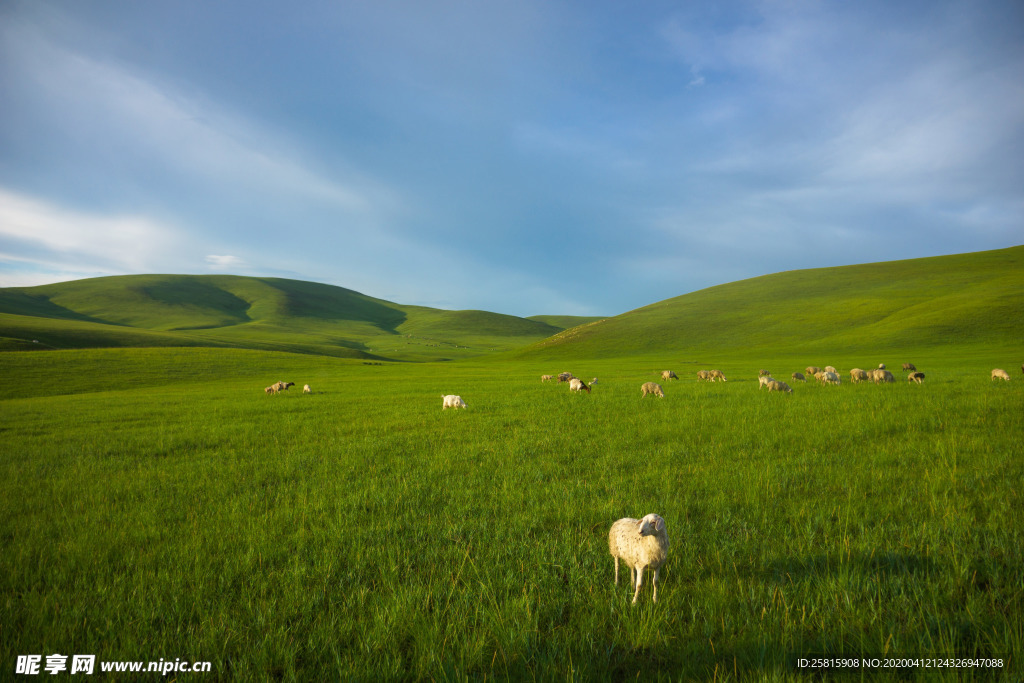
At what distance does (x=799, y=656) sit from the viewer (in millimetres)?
3385

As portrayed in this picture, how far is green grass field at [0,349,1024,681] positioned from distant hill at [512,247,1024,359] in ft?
204

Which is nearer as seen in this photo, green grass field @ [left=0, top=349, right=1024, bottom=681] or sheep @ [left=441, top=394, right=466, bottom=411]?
green grass field @ [left=0, top=349, right=1024, bottom=681]

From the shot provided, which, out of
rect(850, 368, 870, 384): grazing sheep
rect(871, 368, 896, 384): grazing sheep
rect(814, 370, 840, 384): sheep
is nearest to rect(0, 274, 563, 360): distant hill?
rect(814, 370, 840, 384): sheep

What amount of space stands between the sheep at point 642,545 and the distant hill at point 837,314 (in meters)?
68.1

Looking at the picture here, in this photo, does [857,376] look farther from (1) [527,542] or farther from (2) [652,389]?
(1) [527,542]

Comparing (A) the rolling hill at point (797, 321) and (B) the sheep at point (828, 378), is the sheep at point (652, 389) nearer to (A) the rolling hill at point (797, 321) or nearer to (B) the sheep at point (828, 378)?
(B) the sheep at point (828, 378)

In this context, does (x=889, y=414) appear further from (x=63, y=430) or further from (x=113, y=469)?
(x=63, y=430)

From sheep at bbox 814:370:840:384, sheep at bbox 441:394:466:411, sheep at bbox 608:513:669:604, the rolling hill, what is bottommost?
sheep at bbox 441:394:466:411

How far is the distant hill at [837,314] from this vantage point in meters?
60.8

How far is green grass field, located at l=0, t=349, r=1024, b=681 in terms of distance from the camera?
3.56 m

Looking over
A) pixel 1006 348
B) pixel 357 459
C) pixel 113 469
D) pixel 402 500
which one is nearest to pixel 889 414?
pixel 402 500

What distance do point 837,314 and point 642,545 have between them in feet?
326

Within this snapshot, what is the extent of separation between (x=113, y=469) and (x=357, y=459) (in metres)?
6.13

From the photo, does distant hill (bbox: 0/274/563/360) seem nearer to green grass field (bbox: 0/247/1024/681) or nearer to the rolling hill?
the rolling hill
